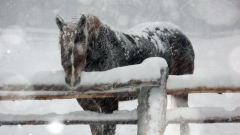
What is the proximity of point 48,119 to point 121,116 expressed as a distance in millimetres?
720

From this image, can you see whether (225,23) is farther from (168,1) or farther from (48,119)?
(48,119)

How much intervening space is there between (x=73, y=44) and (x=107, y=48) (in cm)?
86

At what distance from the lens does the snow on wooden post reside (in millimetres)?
1850

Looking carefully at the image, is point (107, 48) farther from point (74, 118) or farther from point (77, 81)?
point (77, 81)

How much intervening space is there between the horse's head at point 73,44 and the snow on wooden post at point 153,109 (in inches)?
22.6

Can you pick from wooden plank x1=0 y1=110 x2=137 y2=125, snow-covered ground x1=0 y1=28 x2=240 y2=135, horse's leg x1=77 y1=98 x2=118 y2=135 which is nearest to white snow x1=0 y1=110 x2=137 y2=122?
wooden plank x1=0 y1=110 x2=137 y2=125

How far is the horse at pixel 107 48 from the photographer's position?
2.38 meters

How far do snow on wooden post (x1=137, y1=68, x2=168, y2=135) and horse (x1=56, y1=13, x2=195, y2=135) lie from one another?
0.55m

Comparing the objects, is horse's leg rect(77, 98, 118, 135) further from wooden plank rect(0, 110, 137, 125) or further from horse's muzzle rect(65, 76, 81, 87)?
horse's muzzle rect(65, 76, 81, 87)

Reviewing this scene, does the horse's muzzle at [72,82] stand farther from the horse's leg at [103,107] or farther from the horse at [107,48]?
the horse's leg at [103,107]

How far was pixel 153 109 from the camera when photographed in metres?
1.87

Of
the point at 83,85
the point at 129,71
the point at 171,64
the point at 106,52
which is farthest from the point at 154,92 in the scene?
the point at 171,64

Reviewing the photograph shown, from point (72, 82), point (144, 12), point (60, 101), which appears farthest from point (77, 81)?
point (144, 12)

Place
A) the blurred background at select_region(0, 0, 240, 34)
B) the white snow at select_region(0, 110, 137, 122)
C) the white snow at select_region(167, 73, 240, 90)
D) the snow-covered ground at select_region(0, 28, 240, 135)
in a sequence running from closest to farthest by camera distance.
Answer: the white snow at select_region(167, 73, 240, 90)
the white snow at select_region(0, 110, 137, 122)
the snow-covered ground at select_region(0, 28, 240, 135)
the blurred background at select_region(0, 0, 240, 34)
